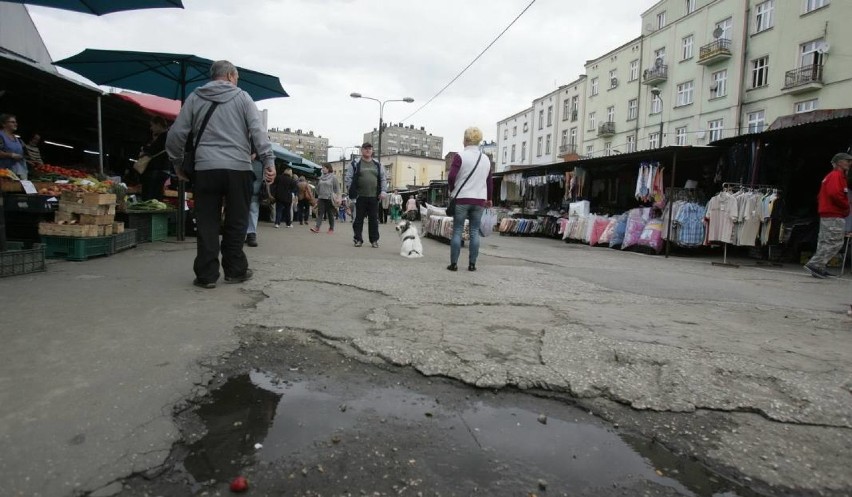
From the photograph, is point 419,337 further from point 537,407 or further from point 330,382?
point 537,407

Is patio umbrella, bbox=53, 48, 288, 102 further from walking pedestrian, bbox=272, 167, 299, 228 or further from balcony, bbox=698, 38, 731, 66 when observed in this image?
balcony, bbox=698, 38, 731, 66

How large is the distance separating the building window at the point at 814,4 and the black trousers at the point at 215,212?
2956 cm

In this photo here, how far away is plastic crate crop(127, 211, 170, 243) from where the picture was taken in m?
7.23

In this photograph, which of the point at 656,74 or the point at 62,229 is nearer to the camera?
the point at 62,229

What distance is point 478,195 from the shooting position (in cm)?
646

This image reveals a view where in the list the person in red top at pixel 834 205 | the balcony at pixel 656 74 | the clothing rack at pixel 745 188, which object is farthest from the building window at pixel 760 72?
the person in red top at pixel 834 205

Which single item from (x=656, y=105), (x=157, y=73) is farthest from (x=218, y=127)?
(x=656, y=105)

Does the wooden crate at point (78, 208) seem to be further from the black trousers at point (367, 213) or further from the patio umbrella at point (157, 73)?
the black trousers at point (367, 213)

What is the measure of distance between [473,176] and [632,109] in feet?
115

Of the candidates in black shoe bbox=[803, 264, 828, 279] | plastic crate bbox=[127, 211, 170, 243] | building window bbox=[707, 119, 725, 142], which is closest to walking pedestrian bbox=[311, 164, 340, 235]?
plastic crate bbox=[127, 211, 170, 243]

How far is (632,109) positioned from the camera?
36.8 m

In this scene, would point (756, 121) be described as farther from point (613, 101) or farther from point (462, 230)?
point (462, 230)

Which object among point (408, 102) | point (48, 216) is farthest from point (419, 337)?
point (408, 102)

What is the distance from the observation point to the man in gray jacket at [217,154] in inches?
170
